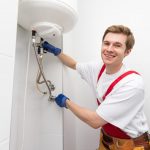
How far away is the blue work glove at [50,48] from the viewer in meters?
1.33

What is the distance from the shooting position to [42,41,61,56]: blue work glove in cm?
133

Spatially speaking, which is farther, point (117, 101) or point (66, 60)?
point (66, 60)

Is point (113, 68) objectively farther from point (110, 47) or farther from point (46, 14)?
point (46, 14)

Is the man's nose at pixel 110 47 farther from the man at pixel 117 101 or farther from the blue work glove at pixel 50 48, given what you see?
the blue work glove at pixel 50 48

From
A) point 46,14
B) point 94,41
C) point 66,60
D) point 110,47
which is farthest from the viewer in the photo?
point 94,41

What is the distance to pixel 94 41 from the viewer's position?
5.55 feet

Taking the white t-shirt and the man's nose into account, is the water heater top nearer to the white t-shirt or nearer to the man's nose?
the man's nose

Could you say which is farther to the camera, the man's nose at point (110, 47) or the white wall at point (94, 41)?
the white wall at point (94, 41)

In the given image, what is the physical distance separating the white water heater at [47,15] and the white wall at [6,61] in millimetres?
307

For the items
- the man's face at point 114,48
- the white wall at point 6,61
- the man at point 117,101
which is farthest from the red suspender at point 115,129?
the white wall at point 6,61

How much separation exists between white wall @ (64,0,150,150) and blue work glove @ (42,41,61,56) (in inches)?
8.0

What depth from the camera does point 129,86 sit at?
1115 millimetres

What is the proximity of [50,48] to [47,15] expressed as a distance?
33 cm

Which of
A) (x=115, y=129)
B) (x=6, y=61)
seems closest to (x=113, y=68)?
(x=115, y=129)
